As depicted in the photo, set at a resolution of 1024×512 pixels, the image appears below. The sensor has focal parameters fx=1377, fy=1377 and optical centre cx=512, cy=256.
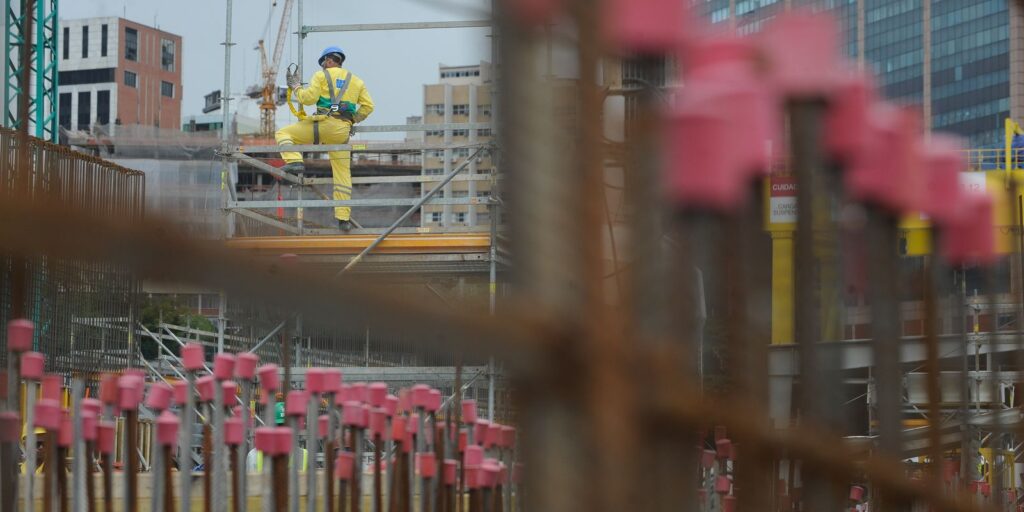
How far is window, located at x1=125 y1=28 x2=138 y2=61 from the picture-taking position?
112 cm

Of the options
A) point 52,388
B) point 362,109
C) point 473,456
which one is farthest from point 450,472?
point 362,109

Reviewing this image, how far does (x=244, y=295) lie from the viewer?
0.65m

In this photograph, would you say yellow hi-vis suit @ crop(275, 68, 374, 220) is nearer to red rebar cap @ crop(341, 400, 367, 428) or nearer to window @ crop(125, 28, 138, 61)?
red rebar cap @ crop(341, 400, 367, 428)

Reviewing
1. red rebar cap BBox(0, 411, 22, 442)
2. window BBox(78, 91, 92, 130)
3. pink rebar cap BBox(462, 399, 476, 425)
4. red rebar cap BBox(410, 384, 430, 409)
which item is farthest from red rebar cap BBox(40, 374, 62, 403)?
window BBox(78, 91, 92, 130)

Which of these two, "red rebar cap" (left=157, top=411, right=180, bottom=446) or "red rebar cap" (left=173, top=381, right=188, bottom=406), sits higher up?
"red rebar cap" (left=173, top=381, right=188, bottom=406)

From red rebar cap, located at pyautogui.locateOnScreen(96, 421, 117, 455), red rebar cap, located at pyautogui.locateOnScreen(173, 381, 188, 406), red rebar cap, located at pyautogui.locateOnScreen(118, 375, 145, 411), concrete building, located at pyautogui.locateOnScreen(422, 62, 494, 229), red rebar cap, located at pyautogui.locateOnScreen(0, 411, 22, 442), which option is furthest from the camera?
red rebar cap, located at pyautogui.locateOnScreen(173, 381, 188, 406)

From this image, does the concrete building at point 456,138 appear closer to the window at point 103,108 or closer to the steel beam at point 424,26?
the steel beam at point 424,26

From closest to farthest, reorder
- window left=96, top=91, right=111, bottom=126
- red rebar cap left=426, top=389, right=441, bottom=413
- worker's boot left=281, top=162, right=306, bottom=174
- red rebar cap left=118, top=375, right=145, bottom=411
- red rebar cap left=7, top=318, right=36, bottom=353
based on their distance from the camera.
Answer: window left=96, top=91, right=111, bottom=126
red rebar cap left=7, top=318, right=36, bottom=353
red rebar cap left=118, top=375, right=145, bottom=411
red rebar cap left=426, top=389, right=441, bottom=413
worker's boot left=281, top=162, right=306, bottom=174

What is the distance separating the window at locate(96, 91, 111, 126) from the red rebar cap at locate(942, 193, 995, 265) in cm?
94

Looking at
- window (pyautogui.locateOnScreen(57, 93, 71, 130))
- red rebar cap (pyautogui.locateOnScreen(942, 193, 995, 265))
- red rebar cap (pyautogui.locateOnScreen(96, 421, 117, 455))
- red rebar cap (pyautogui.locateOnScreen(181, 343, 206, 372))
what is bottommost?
red rebar cap (pyautogui.locateOnScreen(96, 421, 117, 455))

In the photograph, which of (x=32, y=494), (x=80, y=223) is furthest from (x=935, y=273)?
(x=32, y=494)

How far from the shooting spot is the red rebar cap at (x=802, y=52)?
116 cm

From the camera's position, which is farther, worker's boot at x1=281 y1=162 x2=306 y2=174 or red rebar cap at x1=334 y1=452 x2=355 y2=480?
worker's boot at x1=281 y1=162 x2=306 y2=174

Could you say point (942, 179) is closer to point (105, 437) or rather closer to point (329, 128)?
point (105, 437)
